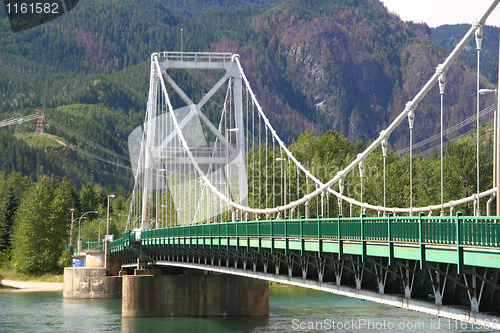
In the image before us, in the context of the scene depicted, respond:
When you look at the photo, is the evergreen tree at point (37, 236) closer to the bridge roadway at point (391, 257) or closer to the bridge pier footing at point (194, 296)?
the bridge pier footing at point (194, 296)

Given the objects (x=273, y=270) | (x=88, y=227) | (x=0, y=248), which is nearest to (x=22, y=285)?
A: (x=0, y=248)

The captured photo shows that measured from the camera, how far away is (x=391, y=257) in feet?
75.8

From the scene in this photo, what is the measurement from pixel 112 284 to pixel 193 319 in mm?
26423

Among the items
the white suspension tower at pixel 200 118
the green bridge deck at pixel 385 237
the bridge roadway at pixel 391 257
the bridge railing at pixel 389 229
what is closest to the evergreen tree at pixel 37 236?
the white suspension tower at pixel 200 118

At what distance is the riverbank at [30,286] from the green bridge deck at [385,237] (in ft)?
191

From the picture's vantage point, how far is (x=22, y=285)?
99.4 m

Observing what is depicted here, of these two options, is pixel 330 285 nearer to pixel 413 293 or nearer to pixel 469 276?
pixel 413 293

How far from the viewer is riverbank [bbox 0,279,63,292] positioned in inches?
3706

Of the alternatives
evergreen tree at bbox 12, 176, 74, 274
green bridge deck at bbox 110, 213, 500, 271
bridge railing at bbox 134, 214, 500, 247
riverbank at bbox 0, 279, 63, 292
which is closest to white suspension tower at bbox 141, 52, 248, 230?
green bridge deck at bbox 110, 213, 500, 271

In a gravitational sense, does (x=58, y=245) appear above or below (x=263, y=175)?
below

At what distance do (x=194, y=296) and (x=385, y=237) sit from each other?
39235 mm

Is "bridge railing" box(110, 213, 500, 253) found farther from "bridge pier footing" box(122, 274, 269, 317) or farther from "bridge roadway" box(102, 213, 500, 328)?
"bridge pier footing" box(122, 274, 269, 317)

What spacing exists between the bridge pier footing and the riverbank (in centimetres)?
3545

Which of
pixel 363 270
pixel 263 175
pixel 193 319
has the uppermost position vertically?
pixel 263 175
